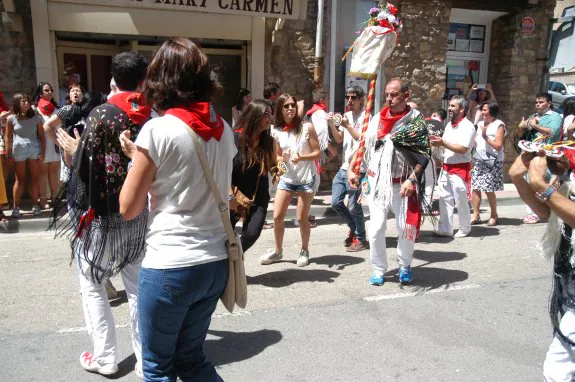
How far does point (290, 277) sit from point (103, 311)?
2.32 m

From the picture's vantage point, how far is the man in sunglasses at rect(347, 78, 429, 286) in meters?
4.58

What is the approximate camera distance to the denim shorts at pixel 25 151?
7.41 meters

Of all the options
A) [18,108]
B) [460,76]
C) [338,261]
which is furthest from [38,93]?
[460,76]

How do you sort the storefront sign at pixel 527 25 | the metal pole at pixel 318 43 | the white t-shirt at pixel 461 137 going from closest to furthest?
the white t-shirt at pixel 461 137 < the metal pole at pixel 318 43 < the storefront sign at pixel 527 25

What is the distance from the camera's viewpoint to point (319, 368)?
3377mm

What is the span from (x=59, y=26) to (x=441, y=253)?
6.52 m

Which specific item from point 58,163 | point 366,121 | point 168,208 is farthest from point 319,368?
point 58,163

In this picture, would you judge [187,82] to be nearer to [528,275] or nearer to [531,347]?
[531,347]

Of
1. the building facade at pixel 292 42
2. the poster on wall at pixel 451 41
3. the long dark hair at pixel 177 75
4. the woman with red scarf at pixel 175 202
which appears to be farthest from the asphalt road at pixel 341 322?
the poster on wall at pixel 451 41

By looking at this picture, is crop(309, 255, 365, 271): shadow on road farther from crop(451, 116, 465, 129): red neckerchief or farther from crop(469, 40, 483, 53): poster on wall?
crop(469, 40, 483, 53): poster on wall

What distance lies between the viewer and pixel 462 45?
37.3ft

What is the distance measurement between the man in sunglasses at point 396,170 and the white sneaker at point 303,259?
975 mm

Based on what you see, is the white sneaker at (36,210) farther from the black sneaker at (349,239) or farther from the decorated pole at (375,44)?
the decorated pole at (375,44)

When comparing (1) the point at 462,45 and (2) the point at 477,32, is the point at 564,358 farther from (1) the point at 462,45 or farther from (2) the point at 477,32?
(2) the point at 477,32
